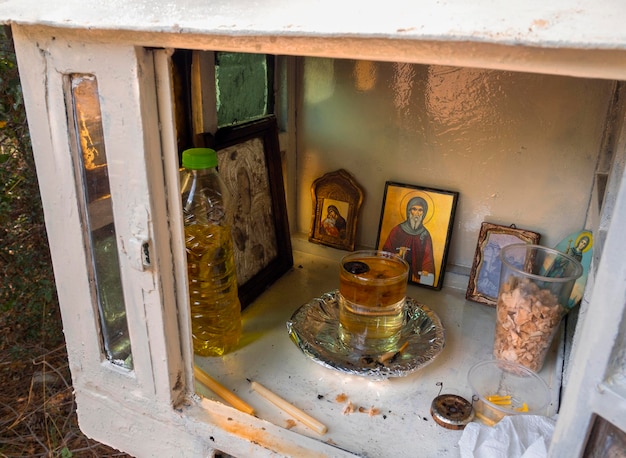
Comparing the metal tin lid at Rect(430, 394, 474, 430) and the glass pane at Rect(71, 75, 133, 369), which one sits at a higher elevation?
the glass pane at Rect(71, 75, 133, 369)

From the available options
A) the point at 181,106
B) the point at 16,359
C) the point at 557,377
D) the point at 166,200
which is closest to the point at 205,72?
the point at 181,106

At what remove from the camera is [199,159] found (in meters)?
0.69

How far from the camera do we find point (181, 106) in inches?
30.8

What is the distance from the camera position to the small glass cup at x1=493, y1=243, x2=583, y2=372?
0.73 m

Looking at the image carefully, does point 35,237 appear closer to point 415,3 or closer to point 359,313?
point 359,313

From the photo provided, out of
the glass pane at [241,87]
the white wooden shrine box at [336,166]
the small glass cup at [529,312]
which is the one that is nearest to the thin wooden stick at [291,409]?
the white wooden shrine box at [336,166]

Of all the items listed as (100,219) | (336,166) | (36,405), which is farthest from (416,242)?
(36,405)

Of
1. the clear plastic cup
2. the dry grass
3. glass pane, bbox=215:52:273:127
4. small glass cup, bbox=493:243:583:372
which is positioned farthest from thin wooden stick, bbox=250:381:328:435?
the dry grass

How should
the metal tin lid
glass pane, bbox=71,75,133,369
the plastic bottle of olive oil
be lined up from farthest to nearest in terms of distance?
the plastic bottle of olive oil → the metal tin lid → glass pane, bbox=71,75,133,369

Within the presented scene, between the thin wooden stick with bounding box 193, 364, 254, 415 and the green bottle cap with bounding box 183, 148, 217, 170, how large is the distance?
0.29 metres

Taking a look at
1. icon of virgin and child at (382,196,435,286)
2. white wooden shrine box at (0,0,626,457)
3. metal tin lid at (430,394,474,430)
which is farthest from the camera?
icon of virgin and child at (382,196,435,286)

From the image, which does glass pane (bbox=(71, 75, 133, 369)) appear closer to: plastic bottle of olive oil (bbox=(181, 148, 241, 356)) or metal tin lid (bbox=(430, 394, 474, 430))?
plastic bottle of olive oil (bbox=(181, 148, 241, 356))

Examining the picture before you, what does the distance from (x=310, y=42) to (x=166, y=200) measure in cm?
25

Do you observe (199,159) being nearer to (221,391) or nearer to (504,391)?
(221,391)
